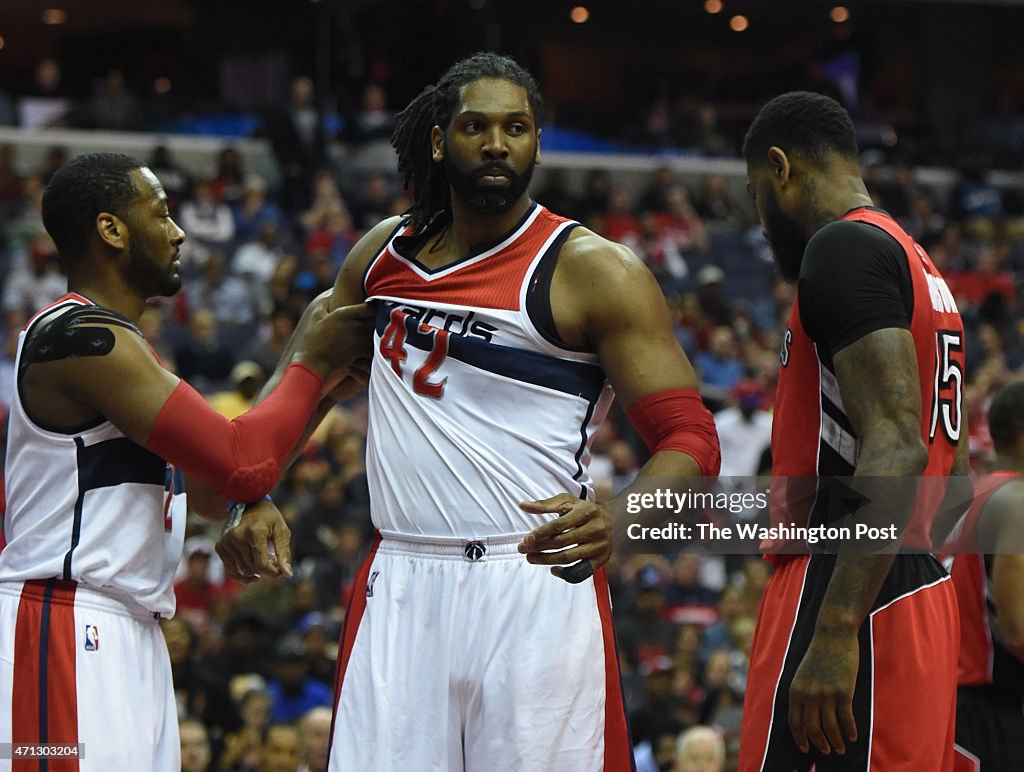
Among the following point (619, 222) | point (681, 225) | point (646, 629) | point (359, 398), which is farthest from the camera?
point (681, 225)

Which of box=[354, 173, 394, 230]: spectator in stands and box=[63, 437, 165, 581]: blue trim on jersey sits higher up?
box=[354, 173, 394, 230]: spectator in stands

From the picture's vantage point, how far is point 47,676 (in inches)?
149

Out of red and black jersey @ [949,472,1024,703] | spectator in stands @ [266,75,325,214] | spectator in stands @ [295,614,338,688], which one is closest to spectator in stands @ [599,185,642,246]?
spectator in stands @ [266,75,325,214]

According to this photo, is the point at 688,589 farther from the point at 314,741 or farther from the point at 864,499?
the point at 864,499

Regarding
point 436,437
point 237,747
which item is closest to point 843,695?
point 436,437

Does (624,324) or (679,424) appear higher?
(624,324)

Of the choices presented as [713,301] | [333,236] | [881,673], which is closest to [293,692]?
[881,673]

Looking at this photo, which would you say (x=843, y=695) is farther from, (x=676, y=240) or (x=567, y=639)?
(x=676, y=240)

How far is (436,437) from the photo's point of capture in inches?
153

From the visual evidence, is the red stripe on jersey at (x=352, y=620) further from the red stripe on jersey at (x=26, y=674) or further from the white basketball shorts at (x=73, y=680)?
the red stripe on jersey at (x=26, y=674)

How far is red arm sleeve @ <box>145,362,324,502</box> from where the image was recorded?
3.89 metres

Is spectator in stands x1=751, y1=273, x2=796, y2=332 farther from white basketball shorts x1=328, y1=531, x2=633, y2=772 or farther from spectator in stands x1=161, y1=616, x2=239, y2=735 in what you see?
white basketball shorts x1=328, y1=531, x2=633, y2=772

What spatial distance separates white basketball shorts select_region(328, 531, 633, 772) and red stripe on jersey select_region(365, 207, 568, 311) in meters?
0.66

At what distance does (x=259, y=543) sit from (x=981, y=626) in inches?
87.0
